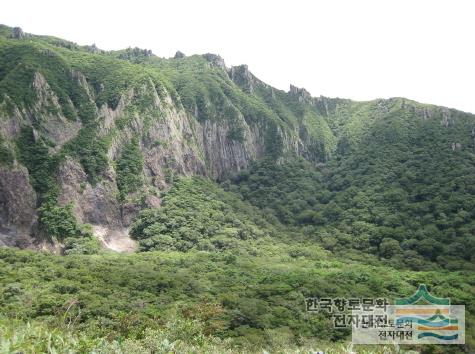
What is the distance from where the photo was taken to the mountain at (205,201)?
162ft

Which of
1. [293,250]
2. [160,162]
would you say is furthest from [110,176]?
[293,250]

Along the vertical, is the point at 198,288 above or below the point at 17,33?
below

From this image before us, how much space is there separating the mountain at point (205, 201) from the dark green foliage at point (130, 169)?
0.34 meters

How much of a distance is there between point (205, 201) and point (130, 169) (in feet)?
62.5

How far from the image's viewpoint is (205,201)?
100 metres

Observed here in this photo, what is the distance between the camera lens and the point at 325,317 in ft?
167

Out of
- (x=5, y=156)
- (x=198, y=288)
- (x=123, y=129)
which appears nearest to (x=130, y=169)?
(x=123, y=129)

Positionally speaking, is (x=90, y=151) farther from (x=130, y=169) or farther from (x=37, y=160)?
(x=37, y=160)

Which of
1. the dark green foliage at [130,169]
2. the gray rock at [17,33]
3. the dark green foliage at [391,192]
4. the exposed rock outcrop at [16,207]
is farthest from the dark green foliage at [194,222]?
the gray rock at [17,33]

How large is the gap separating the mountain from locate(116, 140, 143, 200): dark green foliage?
34 cm

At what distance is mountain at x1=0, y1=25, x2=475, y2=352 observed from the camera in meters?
49.4

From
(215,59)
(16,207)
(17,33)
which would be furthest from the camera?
(215,59)

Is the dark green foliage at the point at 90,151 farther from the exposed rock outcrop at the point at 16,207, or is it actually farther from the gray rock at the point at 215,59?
the gray rock at the point at 215,59

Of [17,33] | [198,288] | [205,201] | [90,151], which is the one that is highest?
[17,33]
